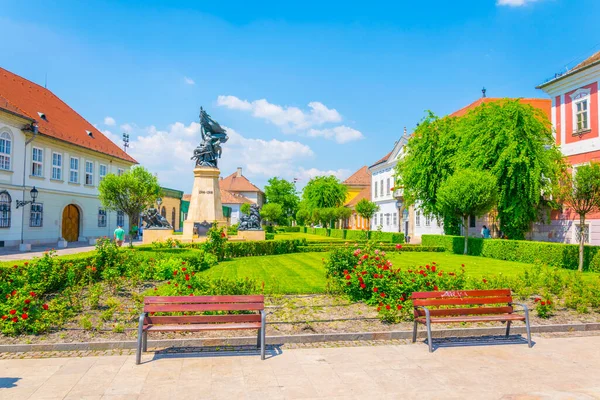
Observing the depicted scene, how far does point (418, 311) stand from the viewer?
22.9ft

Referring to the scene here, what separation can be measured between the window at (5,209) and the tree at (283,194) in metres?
62.1

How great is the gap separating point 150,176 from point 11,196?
840cm

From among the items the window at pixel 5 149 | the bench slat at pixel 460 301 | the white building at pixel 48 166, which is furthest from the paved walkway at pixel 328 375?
the white building at pixel 48 166

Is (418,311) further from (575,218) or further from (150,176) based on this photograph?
(575,218)

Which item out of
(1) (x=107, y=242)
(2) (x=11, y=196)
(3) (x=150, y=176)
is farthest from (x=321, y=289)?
(2) (x=11, y=196)

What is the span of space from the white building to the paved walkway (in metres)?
22.3

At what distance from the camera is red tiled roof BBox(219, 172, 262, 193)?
→ 9287cm

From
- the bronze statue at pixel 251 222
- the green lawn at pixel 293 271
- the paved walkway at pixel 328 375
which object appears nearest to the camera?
the paved walkway at pixel 328 375

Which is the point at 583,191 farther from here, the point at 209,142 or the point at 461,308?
the point at 209,142

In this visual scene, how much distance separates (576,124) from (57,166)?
31162 millimetres

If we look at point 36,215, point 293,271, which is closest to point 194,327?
point 293,271

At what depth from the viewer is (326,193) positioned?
65.3m

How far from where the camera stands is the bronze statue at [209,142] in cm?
2830

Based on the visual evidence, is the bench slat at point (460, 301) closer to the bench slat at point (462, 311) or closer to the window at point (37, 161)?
the bench slat at point (462, 311)
